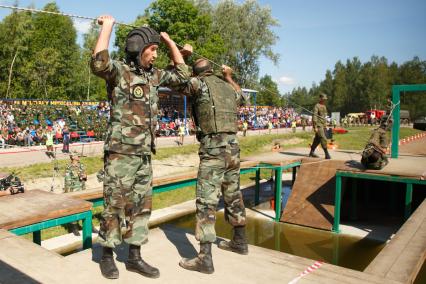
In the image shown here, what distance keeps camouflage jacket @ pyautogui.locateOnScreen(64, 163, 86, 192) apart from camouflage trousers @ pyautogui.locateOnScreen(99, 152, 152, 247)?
6638mm

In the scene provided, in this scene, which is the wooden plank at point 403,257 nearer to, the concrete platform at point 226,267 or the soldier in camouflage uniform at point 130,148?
the concrete platform at point 226,267

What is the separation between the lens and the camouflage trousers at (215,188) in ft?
12.4

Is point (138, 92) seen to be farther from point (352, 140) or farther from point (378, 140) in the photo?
point (352, 140)

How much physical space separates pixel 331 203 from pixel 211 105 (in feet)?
24.5

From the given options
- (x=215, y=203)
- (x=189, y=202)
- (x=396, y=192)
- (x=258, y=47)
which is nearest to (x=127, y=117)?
(x=215, y=203)

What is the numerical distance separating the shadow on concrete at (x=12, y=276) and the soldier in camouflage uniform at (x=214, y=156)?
4.39ft

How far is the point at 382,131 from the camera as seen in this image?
9.20 metres

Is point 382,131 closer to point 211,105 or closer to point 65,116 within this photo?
point 211,105

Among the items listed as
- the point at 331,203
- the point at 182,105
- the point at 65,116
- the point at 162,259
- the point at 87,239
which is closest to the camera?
the point at 162,259

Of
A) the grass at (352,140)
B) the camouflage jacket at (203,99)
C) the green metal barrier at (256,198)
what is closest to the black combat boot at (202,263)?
the camouflage jacket at (203,99)

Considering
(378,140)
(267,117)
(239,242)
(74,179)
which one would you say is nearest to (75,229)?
(74,179)

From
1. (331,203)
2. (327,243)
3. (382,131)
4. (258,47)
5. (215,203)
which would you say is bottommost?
(327,243)

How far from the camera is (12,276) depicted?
309 centimetres

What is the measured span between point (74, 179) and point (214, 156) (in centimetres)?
676
